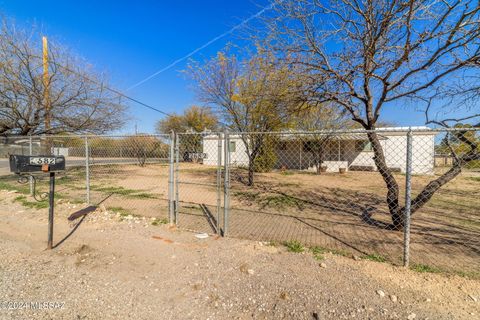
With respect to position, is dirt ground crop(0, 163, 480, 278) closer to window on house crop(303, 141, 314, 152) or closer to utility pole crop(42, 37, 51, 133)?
utility pole crop(42, 37, 51, 133)

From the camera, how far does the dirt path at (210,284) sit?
2.17 m

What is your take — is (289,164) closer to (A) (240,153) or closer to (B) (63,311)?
(A) (240,153)

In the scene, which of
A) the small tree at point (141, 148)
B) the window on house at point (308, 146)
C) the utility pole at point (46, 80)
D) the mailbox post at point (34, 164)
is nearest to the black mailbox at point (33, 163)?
the mailbox post at point (34, 164)

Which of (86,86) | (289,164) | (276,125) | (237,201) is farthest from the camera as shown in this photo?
(289,164)

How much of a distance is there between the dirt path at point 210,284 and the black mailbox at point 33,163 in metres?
1.19

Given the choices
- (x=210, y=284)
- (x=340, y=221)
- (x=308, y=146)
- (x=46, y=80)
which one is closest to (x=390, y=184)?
(x=340, y=221)

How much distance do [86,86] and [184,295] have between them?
8.39 m

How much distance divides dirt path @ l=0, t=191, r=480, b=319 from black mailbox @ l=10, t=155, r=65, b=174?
1190 mm

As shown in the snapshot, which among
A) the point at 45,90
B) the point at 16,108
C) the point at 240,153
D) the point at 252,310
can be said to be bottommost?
the point at 252,310

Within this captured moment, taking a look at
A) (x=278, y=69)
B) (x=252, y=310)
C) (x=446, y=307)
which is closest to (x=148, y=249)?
(x=252, y=310)

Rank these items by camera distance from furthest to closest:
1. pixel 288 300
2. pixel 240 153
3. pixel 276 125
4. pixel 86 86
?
pixel 240 153, pixel 276 125, pixel 86 86, pixel 288 300

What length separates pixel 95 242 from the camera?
369cm

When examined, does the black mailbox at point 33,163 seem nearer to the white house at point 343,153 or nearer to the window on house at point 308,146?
the white house at point 343,153

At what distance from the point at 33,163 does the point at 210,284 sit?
3.11m
